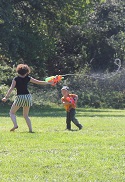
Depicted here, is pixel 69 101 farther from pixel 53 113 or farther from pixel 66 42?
pixel 66 42

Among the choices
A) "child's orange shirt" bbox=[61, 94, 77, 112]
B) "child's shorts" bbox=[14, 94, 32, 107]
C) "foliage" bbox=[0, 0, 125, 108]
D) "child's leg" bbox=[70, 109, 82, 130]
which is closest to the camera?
"child's shorts" bbox=[14, 94, 32, 107]

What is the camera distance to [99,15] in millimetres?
44750

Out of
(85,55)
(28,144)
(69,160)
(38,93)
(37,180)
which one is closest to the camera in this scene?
(37,180)

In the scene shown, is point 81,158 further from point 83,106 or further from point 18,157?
point 83,106

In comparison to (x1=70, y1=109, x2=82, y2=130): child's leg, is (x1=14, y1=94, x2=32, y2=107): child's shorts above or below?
above

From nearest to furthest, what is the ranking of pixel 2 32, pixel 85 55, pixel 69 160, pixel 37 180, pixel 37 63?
1. pixel 37 180
2. pixel 69 160
3. pixel 2 32
4. pixel 37 63
5. pixel 85 55

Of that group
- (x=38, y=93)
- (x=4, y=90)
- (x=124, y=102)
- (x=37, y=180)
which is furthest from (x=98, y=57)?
(x=37, y=180)

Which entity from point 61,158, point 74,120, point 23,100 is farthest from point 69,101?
point 61,158

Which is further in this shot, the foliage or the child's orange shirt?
the foliage

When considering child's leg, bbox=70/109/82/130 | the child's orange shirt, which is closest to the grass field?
child's leg, bbox=70/109/82/130

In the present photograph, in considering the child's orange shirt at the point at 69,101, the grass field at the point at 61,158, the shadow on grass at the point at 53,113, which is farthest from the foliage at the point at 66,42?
the grass field at the point at 61,158

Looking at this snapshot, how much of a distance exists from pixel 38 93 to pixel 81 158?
25.3 m

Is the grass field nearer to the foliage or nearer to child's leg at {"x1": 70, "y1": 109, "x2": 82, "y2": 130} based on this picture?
child's leg at {"x1": 70, "y1": 109, "x2": 82, "y2": 130}

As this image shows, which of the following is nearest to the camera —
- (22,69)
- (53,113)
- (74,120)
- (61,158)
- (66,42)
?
(61,158)
